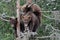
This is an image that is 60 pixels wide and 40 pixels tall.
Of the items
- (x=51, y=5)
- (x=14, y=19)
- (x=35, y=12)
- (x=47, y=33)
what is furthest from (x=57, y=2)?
(x=14, y=19)

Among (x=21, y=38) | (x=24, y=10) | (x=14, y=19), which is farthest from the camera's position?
(x=24, y=10)

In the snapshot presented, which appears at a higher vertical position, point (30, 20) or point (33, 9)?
point (33, 9)

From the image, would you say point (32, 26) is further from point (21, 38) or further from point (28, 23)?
point (21, 38)

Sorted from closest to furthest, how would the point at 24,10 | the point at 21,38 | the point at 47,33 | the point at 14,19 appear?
the point at 21,38 < the point at 14,19 < the point at 24,10 < the point at 47,33

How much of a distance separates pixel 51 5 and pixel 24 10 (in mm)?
2699

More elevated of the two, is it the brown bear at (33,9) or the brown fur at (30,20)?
the brown bear at (33,9)

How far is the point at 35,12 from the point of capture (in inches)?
240

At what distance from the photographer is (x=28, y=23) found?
19.3 ft

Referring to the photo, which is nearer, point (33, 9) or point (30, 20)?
point (30, 20)

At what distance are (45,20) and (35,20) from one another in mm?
2495

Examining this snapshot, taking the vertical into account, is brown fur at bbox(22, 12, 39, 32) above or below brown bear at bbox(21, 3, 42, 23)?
below

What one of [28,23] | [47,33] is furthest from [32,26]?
[47,33]

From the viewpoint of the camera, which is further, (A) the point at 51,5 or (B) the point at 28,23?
(A) the point at 51,5

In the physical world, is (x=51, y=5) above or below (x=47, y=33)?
above
